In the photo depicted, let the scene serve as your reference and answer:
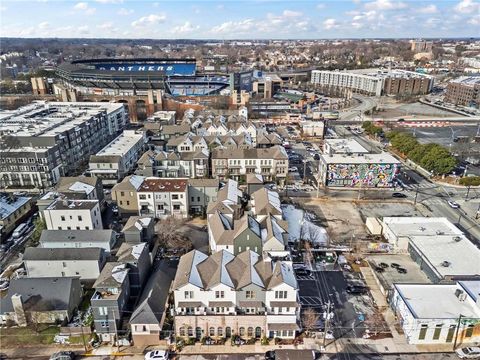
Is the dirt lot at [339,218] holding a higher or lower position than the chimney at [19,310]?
lower

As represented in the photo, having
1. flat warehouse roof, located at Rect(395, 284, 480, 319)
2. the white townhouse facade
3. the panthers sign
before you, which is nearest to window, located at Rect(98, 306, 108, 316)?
the white townhouse facade

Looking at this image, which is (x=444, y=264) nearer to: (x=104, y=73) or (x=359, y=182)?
(x=359, y=182)

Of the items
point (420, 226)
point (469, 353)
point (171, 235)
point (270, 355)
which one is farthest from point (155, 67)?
point (469, 353)

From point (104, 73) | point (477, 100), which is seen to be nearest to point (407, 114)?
point (477, 100)

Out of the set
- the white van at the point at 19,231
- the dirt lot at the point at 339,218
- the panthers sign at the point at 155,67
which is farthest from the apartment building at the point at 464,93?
the white van at the point at 19,231

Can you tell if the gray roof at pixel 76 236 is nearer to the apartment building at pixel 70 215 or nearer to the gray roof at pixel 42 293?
the apartment building at pixel 70 215

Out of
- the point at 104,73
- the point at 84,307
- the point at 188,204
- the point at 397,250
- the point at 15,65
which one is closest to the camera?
the point at 84,307

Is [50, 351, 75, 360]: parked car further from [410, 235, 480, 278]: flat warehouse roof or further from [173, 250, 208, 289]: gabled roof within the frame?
[410, 235, 480, 278]: flat warehouse roof
